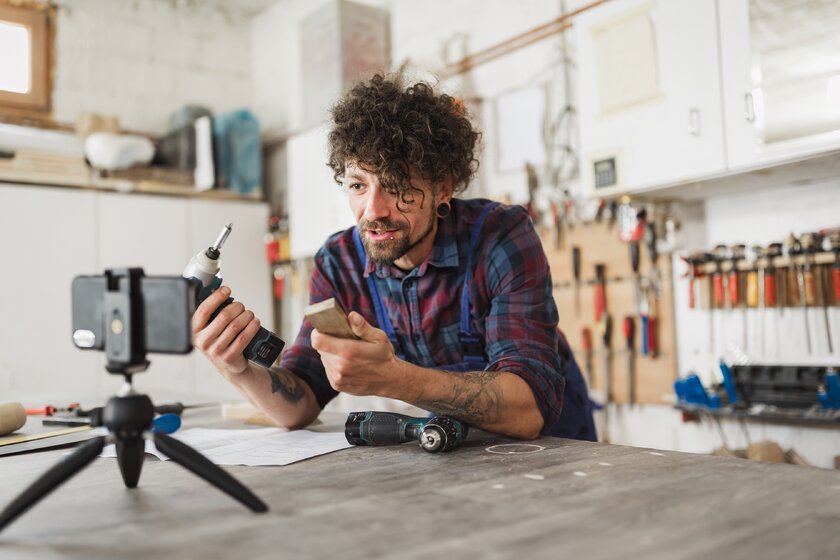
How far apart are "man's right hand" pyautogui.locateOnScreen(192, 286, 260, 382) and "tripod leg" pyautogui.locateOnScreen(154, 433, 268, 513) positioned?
1.30 feet

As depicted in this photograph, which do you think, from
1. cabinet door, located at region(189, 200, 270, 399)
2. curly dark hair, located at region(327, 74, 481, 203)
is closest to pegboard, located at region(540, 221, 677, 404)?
curly dark hair, located at region(327, 74, 481, 203)

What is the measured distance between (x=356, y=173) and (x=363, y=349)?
1.89ft

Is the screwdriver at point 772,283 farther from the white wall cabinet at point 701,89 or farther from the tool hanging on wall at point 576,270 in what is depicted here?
the tool hanging on wall at point 576,270

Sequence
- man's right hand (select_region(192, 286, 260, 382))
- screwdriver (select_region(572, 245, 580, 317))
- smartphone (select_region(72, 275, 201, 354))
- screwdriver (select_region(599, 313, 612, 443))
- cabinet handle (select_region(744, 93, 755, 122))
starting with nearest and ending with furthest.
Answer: smartphone (select_region(72, 275, 201, 354)), man's right hand (select_region(192, 286, 260, 382)), cabinet handle (select_region(744, 93, 755, 122)), screwdriver (select_region(599, 313, 612, 443)), screwdriver (select_region(572, 245, 580, 317))

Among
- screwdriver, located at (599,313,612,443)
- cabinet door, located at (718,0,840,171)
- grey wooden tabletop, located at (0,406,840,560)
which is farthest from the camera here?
screwdriver, located at (599,313,612,443)

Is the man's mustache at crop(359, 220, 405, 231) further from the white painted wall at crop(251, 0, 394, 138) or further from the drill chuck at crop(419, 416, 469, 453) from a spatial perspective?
the white painted wall at crop(251, 0, 394, 138)

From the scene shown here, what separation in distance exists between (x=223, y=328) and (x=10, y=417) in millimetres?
621

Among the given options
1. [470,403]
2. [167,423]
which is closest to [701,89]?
[470,403]

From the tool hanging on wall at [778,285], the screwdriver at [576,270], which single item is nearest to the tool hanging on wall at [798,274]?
the tool hanging on wall at [778,285]

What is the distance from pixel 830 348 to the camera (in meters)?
2.22

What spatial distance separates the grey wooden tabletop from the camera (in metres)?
0.69

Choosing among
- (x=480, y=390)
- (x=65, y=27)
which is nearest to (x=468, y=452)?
(x=480, y=390)

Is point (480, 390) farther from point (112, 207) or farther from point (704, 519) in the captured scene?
point (112, 207)

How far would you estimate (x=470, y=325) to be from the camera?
61.0 inches
